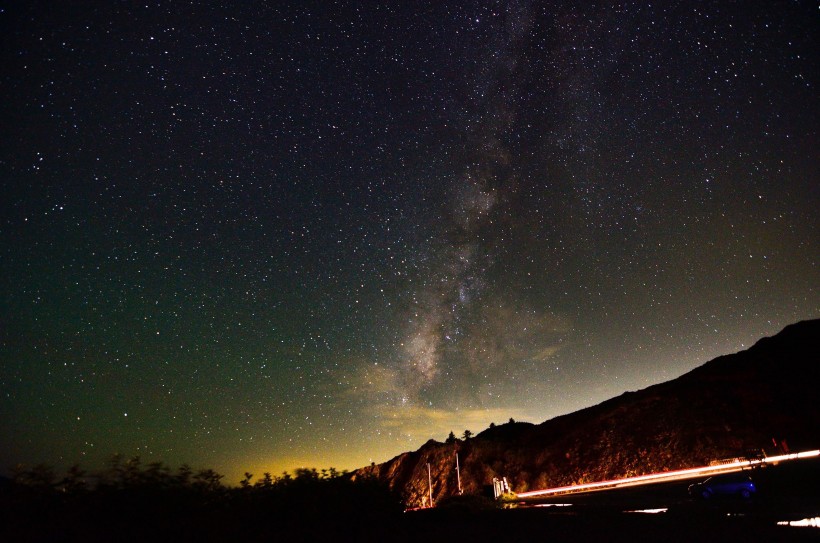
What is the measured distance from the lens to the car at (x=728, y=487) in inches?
636

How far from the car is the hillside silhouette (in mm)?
14429

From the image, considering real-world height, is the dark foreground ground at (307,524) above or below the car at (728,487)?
above

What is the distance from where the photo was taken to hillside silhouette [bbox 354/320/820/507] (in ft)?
117

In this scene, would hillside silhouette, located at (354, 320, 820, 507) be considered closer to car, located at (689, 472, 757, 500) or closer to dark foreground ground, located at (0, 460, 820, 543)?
car, located at (689, 472, 757, 500)

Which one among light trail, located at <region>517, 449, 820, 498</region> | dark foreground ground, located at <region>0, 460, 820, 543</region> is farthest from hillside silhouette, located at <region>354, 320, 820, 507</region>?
dark foreground ground, located at <region>0, 460, 820, 543</region>

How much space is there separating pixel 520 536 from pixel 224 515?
6.06 meters

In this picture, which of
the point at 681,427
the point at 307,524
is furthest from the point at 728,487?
the point at 681,427

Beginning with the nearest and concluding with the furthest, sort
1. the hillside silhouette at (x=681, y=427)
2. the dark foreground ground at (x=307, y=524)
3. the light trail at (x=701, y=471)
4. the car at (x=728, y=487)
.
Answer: the dark foreground ground at (x=307, y=524)
the car at (x=728, y=487)
the light trail at (x=701, y=471)
the hillside silhouette at (x=681, y=427)

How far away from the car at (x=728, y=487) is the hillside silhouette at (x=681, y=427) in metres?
14.4

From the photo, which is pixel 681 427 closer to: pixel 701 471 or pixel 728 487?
pixel 701 471

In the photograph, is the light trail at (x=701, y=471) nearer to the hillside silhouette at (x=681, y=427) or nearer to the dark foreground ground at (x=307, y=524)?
the hillside silhouette at (x=681, y=427)

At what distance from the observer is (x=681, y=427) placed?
1522 inches

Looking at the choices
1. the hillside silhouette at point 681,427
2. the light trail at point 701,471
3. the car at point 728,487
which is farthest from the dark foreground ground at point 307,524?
the hillside silhouette at point 681,427

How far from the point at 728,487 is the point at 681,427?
2628cm
